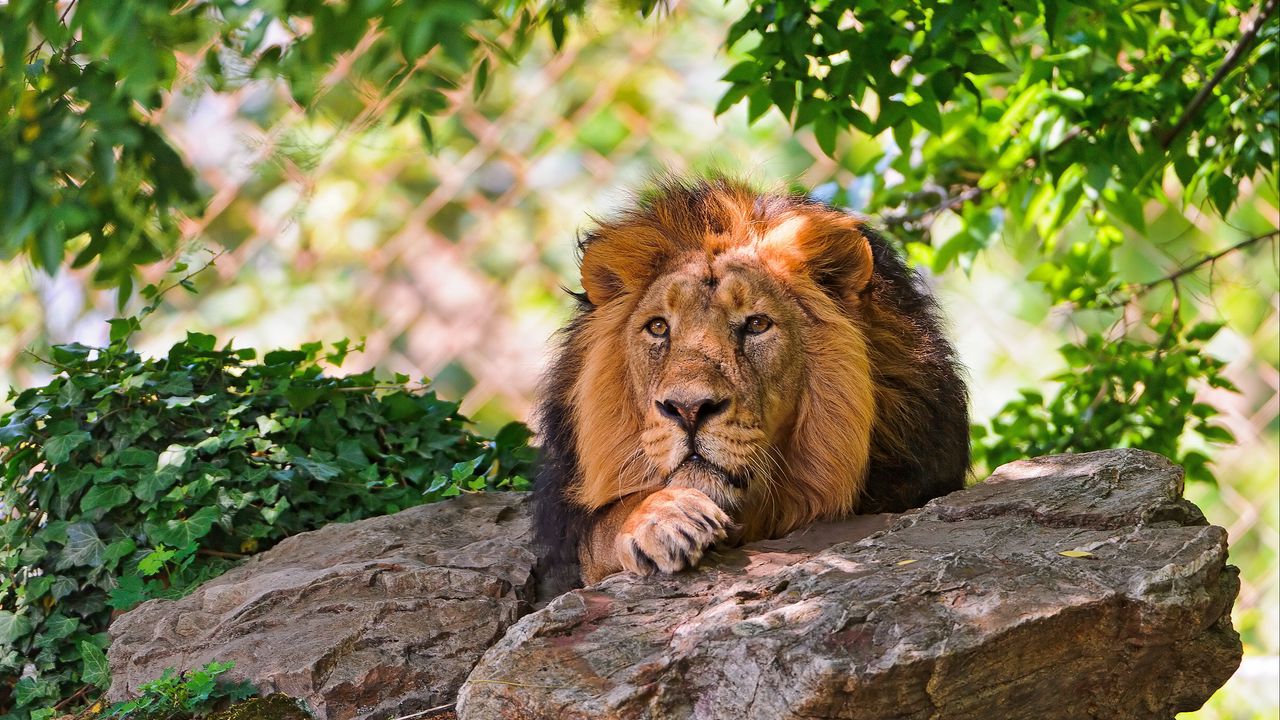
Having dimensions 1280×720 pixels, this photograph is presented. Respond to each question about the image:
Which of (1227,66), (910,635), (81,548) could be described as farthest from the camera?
(1227,66)

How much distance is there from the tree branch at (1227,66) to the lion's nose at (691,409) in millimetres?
3077

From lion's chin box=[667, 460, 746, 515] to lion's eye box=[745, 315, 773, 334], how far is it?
416 millimetres

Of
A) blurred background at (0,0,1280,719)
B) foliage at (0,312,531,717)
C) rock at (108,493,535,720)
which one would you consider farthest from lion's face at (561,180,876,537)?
blurred background at (0,0,1280,719)

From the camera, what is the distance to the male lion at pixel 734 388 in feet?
11.7

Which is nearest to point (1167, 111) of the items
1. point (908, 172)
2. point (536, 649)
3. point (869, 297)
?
point (908, 172)

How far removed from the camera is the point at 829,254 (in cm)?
393

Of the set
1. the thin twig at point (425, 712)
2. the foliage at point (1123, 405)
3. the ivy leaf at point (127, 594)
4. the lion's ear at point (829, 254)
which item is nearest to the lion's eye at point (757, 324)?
the lion's ear at point (829, 254)

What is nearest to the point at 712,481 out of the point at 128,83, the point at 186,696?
the point at 186,696

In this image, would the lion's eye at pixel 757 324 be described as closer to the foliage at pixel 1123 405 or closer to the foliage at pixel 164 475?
the foliage at pixel 164 475

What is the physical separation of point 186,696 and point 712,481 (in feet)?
5.02

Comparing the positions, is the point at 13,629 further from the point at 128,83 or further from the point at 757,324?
the point at 128,83

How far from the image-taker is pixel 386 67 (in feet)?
8.41

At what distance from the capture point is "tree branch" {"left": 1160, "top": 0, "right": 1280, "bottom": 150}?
17.9ft

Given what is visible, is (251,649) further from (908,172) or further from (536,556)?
(908,172)
